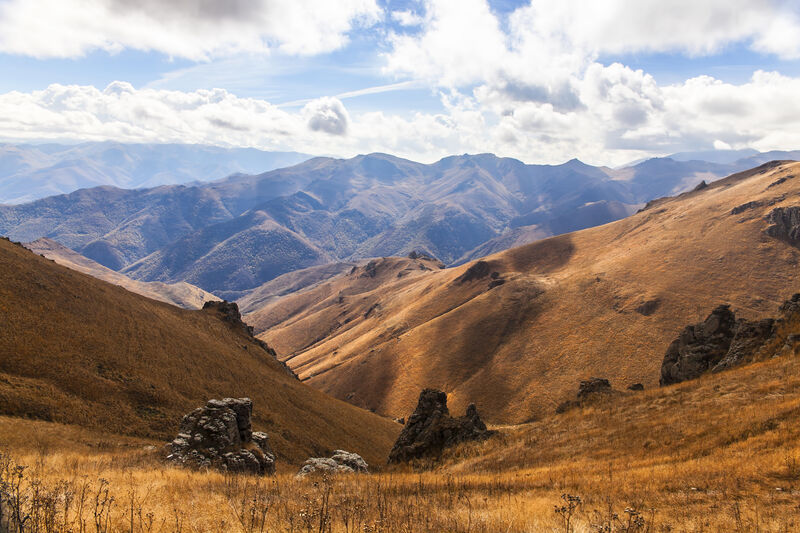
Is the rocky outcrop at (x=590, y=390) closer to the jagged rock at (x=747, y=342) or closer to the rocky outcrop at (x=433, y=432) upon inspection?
the rocky outcrop at (x=433, y=432)

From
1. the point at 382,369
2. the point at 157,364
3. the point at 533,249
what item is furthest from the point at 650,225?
the point at 157,364

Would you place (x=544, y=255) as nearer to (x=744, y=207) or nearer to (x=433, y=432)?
(x=744, y=207)

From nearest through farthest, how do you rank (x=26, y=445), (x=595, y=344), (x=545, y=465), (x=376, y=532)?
(x=376, y=532) → (x=545, y=465) → (x=26, y=445) → (x=595, y=344)

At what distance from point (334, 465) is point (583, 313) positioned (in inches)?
3255

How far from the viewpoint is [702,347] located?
40812 millimetres

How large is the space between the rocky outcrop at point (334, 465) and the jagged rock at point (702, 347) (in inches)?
1305

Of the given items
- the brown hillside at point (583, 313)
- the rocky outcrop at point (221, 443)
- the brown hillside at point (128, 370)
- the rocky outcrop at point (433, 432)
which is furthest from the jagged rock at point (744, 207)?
the rocky outcrop at point (221, 443)

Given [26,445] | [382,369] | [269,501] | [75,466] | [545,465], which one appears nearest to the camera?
[269,501]

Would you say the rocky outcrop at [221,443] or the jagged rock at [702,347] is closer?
the rocky outcrop at [221,443]

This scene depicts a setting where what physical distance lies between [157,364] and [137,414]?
10.6 metres

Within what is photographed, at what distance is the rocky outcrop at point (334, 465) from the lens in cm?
2070

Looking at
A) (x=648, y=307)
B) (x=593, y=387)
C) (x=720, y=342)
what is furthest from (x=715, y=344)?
(x=648, y=307)

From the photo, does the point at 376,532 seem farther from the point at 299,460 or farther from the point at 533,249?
the point at 533,249

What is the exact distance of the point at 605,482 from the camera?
44.7 feet
